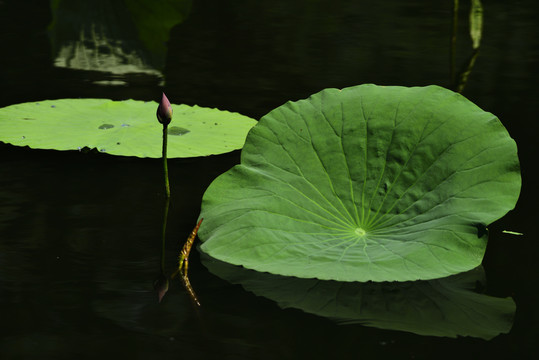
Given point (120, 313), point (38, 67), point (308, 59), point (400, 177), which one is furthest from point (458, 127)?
point (38, 67)

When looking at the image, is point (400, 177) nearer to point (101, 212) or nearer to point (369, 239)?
point (369, 239)

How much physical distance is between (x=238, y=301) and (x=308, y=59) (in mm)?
2191

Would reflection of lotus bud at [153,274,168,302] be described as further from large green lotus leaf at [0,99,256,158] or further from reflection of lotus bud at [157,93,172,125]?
large green lotus leaf at [0,99,256,158]

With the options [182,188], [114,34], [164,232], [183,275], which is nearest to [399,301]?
[183,275]

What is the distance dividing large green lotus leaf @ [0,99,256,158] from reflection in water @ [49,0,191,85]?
0.52m

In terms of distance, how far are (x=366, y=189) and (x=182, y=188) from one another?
0.54 metres

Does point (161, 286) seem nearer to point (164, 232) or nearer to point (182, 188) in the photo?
point (164, 232)

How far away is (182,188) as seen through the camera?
2004 millimetres

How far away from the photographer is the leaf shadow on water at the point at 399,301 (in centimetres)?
134

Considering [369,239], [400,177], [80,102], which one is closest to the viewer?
[369,239]

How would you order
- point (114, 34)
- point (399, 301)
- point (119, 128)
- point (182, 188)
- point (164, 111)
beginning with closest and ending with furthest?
point (399, 301)
point (164, 111)
point (182, 188)
point (119, 128)
point (114, 34)

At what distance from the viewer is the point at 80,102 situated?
2.59 m

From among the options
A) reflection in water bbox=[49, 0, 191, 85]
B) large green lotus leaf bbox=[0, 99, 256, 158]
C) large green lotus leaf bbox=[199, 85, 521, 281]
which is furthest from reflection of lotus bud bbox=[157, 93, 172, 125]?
reflection in water bbox=[49, 0, 191, 85]

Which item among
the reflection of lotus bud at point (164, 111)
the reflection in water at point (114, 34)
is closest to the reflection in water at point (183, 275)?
the reflection of lotus bud at point (164, 111)
